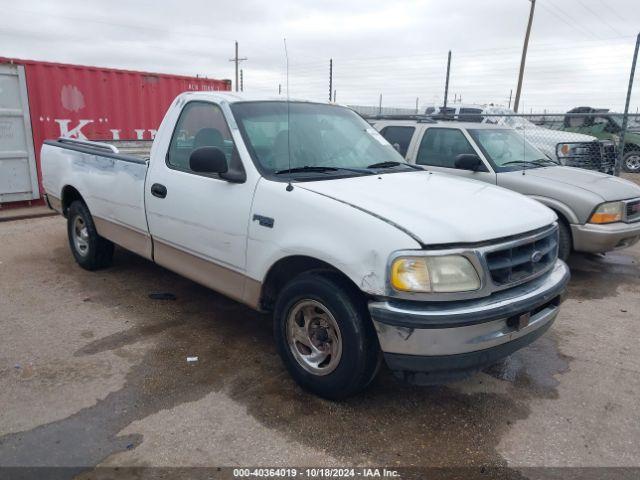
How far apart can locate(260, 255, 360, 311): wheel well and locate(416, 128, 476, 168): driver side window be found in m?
3.67

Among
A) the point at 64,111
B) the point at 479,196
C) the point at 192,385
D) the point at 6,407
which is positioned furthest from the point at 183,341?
the point at 64,111

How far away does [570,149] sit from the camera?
10500 mm

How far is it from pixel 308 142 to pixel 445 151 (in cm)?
339

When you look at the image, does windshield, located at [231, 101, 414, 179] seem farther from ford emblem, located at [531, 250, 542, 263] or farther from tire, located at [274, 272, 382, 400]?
ford emblem, located at [531, 250, 542, 263]

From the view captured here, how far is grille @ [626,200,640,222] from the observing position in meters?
5.69

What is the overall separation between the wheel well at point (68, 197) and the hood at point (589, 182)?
4849mm

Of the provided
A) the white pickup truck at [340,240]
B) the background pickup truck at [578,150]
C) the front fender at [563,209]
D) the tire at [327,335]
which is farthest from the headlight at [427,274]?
the background pickup truck at [578,150]

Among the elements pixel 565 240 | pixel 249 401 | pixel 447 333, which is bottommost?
pixel 249 401

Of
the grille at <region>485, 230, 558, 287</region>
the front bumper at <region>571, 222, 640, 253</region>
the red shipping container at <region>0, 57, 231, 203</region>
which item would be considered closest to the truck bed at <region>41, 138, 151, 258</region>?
the grille at <region>485, 230, 558, 287</region>

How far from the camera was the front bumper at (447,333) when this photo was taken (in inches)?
104

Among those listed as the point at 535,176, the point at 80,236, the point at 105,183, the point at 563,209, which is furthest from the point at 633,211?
the point at 80,236

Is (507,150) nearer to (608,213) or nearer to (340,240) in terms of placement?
(608,213)

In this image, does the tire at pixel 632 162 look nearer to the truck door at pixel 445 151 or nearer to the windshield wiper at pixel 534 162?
the windshield wiper at pixel 534 162

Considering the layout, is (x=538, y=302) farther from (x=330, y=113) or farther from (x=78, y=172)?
(x=78, y=172)
